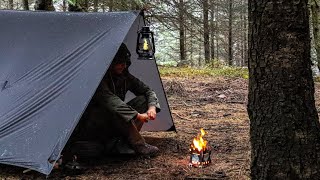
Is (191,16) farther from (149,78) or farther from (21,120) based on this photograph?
(21,120)

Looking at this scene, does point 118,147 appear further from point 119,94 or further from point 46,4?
point 46,4

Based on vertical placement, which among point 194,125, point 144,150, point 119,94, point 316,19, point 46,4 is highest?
point 46,4

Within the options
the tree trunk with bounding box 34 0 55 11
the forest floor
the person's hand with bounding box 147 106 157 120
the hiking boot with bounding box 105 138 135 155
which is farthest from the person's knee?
the tree trunk with bounding box 34 0 55 11

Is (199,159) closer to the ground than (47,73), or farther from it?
closer to the ground

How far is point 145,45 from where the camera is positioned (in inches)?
166

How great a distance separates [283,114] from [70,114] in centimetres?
188

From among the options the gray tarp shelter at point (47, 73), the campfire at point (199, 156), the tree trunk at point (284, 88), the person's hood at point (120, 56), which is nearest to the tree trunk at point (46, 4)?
the gray tarp shelter at point (47, 73)

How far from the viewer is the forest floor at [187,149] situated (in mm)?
3637

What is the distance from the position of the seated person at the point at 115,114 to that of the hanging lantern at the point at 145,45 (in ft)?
0.48

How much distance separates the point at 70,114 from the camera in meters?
3.66

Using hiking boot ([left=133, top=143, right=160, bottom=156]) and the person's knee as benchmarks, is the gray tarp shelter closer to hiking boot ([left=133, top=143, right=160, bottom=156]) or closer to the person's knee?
the person's knee

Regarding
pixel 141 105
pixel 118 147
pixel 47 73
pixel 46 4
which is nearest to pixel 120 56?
pixel 141 105

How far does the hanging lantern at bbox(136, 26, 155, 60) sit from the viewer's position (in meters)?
4.20

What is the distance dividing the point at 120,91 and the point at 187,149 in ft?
3.04
